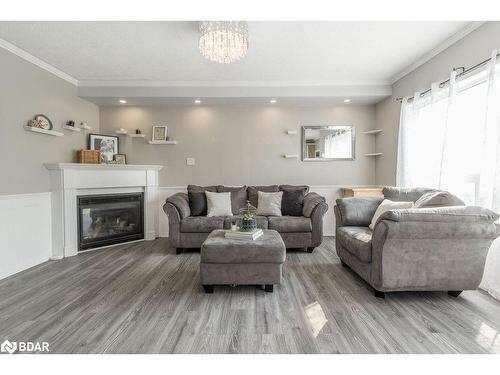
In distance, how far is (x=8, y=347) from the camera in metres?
1.54

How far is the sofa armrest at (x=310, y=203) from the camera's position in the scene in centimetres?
355

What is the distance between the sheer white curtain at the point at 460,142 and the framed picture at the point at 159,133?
3912mm

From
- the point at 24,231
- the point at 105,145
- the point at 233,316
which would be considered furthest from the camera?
the point at 105,145

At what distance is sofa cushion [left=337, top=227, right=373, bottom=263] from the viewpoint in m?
2.24

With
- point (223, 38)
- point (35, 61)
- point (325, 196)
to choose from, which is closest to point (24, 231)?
point (35, 61)

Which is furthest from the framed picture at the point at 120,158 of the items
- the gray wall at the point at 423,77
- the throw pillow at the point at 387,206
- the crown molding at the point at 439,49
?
the crown molding at the point at 439,49

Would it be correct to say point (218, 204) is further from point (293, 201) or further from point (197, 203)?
point (293, 201)

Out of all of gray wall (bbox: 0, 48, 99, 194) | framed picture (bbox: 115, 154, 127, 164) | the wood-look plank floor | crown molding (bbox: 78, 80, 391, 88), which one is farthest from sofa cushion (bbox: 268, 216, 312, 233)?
gray wall (bbox: 0, 48, 99, 194)

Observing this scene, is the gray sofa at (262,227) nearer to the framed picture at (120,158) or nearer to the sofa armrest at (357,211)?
the sofa armrest at (357,211)

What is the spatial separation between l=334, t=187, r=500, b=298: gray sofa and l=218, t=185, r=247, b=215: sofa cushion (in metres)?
2.25

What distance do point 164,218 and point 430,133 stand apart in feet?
14.2

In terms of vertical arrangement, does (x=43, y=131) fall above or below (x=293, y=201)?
above

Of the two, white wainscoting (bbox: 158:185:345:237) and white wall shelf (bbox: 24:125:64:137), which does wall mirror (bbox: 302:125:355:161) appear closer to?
white wainscoting (bbox: 158:185:345:237)

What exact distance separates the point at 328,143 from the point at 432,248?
2890 mm
